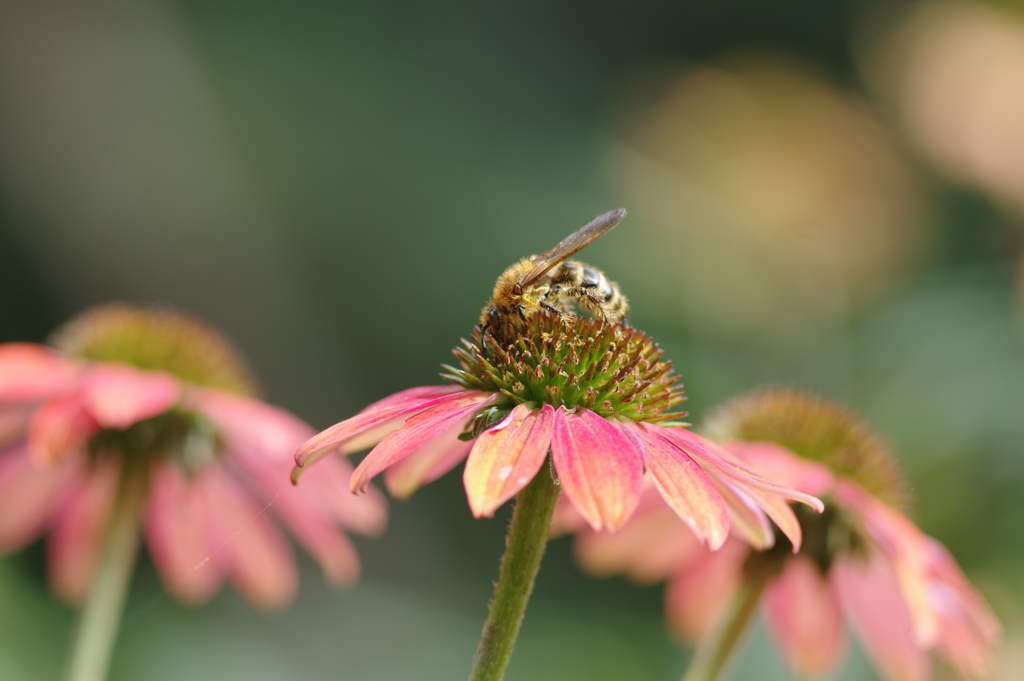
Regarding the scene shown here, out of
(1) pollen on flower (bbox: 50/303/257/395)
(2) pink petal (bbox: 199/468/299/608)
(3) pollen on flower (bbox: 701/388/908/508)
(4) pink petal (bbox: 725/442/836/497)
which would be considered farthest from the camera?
(2) pink petal (bbox: 199/468/299/608)

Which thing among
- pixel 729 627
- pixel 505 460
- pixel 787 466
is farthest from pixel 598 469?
pixel 787 466

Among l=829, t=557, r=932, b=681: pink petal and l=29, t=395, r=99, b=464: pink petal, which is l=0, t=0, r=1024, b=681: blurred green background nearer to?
l=829, t=557, r=932, b=681: pink petal

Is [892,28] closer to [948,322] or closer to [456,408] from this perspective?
[948,322]

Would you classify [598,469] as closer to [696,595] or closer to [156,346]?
[696,595]

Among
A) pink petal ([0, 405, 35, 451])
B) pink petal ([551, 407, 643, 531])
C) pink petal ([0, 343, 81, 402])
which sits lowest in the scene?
pink petal ([551, 407, 643, 531])

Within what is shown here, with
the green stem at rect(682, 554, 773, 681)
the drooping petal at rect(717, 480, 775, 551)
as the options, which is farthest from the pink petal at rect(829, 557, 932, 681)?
the drooping petal at rect(717, 480, 775, 551)

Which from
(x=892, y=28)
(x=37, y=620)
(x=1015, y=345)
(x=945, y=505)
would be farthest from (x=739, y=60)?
(x=37, y=620)

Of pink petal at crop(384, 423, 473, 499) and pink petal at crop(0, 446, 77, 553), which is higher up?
pink petal at crop(0, 446, 77, 553)

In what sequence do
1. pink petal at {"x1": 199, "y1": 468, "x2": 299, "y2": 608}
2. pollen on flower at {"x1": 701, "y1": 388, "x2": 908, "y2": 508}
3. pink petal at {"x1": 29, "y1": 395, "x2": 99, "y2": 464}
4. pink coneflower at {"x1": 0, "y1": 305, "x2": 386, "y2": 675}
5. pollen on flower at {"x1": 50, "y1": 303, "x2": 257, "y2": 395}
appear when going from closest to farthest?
pink petal at {"x1": 29, "y1": 395, "x2": 99, "y2": 464} < pink coneflower at {"x1": 0, "y1": 305, "x2": 386, "y2": 675} < pollen on flower at {"x1": 701, "y1": 388, "x2": 908, "y2": 508} < pollen on flower at {"x1": 50, "y1": 303, "x2": 257, "y2": 395} < pink petal at {"x1": 199, "y1": 468, "x2": 299, "y2": 608}
